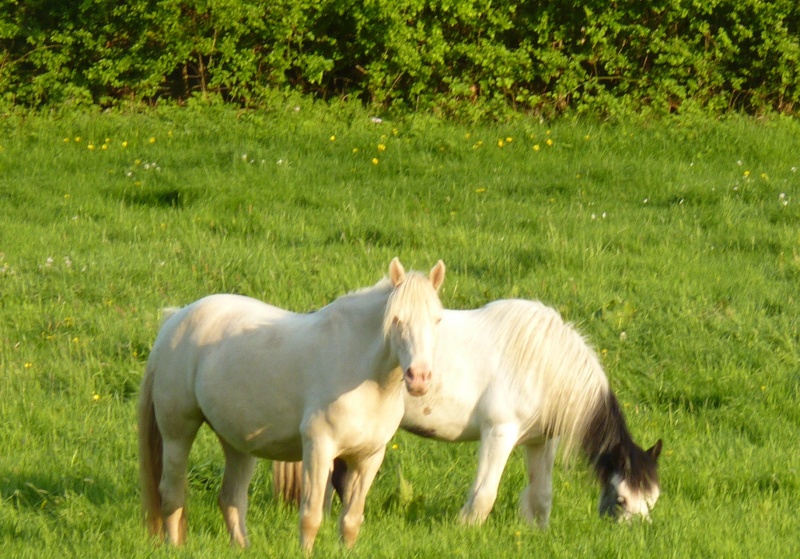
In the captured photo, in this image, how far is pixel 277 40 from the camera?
14.7 meters

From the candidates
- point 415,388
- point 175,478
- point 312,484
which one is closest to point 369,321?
point 415,388

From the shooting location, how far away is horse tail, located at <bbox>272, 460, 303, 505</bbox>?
5.86 metres

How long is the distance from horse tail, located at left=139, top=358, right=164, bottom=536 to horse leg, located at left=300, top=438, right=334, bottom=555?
99 centimetres

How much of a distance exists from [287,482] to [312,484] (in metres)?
1.10

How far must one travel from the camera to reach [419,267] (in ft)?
31.8

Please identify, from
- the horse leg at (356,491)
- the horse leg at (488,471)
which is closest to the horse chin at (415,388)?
the horse leg at (356,491)

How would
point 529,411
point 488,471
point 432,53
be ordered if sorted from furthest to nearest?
point 432,53 < point 529,411 < point 488,471

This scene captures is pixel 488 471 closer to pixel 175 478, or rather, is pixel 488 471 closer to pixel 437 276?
pixel 437 276

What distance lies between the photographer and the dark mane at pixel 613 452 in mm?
5617

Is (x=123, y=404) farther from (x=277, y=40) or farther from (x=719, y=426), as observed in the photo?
(x=277, y=40)

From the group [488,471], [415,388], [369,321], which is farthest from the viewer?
[488,471]

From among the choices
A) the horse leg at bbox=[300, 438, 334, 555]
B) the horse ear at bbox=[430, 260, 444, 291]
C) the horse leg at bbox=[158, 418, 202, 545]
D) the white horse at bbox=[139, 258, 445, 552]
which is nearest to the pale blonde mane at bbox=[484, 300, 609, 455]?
the white horse at bbox=[139, 258, 445, 552]

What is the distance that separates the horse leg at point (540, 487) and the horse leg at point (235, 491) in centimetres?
143

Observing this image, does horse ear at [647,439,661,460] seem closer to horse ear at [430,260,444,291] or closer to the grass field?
the grass field
